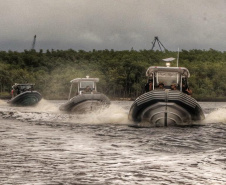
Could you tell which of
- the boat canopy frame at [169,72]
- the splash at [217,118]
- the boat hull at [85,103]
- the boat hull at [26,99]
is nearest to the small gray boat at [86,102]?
the boat hull at [85,103]

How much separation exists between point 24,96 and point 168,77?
31870 mm

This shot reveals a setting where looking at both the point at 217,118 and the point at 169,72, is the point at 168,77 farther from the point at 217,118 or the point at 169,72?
the point at 217,118

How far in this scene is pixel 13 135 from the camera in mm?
19859

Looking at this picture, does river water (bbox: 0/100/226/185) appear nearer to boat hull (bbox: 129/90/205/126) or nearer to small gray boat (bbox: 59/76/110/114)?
boat hull (bbox: 129/90/205/126)

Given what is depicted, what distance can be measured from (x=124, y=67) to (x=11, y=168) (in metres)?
144

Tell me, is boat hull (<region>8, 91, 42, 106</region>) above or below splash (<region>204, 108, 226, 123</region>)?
above

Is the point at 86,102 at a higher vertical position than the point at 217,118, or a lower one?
higher

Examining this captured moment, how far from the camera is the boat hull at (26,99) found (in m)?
54.4

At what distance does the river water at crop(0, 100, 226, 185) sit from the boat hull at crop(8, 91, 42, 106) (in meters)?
33.4

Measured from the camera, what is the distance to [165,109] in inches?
905

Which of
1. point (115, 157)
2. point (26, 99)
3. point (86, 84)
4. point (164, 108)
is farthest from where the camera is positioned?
point (26, 99)

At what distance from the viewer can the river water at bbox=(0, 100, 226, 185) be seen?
1071 centimetres

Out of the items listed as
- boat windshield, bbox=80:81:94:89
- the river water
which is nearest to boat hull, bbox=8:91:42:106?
boat windshield, bbox=80:81:94:89

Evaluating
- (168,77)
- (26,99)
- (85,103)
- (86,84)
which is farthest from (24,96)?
(168,77)
